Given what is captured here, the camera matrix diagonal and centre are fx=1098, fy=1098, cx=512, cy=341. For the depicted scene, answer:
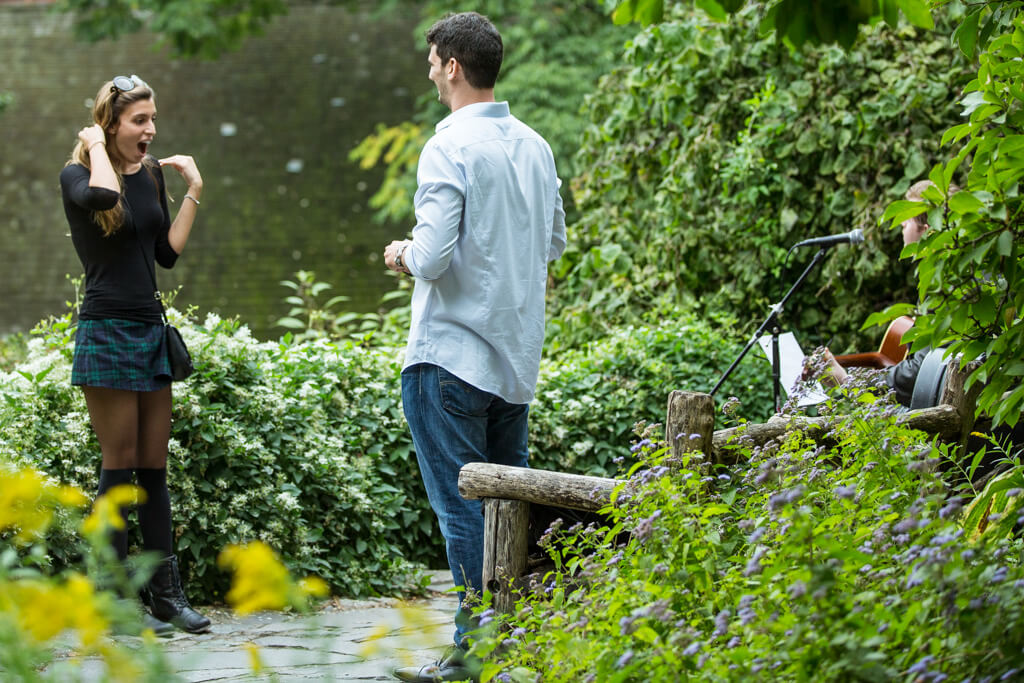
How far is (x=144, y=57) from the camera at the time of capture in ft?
46.5

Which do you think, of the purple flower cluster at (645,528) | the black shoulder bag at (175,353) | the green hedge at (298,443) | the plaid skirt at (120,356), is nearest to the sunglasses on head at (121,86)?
the black shoulder bag at (175,353)

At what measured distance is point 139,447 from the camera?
394 centimetres

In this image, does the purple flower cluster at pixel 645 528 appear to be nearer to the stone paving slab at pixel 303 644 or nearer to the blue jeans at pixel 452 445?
the stone paving slab at pixel 303 644

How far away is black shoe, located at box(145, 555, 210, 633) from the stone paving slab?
42 mm

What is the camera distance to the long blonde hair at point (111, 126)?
149 inches

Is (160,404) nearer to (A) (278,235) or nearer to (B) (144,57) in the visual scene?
(A) (278,235)

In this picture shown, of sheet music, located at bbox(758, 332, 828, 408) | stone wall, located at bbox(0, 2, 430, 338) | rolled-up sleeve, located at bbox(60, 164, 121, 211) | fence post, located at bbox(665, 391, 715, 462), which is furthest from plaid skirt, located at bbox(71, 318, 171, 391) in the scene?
stone wall, located at bbox(0, 2, 430, 338)

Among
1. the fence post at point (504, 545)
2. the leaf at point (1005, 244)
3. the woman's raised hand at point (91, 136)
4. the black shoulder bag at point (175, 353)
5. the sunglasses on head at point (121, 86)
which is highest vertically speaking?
the sunglasses on head at point (121, 86)

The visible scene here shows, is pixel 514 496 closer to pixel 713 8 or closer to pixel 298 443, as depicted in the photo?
pixel 713 8

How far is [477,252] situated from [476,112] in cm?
42

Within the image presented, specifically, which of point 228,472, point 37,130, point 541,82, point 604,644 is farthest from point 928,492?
point 37,130

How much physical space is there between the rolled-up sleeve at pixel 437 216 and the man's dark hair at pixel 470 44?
0.26 meters

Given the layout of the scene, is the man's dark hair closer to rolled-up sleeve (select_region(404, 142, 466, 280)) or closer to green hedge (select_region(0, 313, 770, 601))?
rolled-up sleeve (select_region(404, 142, 466, 280))

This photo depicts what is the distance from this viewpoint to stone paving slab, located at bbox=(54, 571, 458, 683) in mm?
3342
